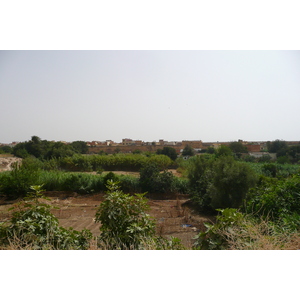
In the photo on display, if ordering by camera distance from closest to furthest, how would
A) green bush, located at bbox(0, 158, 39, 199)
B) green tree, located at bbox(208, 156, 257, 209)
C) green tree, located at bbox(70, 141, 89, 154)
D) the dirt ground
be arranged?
the dirt ground, green tree, located at bbox(208, 156, 257, 209), green bush, located at bbox(0, 158, 39, 199), green tree, located at bbox(70, 141, 89, 154)

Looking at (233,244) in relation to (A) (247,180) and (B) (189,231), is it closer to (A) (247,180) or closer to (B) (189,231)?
(B) (189,231)

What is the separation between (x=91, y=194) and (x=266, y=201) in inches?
234

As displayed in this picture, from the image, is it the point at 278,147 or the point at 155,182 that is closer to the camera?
the point at 155,182

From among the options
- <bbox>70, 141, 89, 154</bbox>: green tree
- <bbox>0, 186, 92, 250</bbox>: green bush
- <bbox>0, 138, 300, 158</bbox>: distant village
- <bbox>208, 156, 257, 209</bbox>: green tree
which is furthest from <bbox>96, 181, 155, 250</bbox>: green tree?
<bbox>70, 141, 89, 154</bbox>: green tree

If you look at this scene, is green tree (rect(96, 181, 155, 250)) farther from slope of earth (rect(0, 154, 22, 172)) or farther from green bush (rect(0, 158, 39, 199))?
slope of earth (rect(0, 154, 22, 172))

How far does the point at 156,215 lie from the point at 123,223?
359cm

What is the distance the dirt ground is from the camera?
453 cm

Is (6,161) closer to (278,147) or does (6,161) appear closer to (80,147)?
(80,147)

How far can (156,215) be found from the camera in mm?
5754

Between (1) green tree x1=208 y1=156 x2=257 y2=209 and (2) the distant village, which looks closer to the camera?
(1) green tree x1=208 y1=156 x2=257 y2=209

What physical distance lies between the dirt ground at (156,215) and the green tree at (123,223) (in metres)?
1.29

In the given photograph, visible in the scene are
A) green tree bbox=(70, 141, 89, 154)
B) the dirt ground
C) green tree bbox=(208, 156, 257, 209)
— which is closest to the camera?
the dirt ground

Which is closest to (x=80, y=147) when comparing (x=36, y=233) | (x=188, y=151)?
(x=188, y=151)

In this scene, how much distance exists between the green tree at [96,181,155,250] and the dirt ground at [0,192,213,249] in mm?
1287
